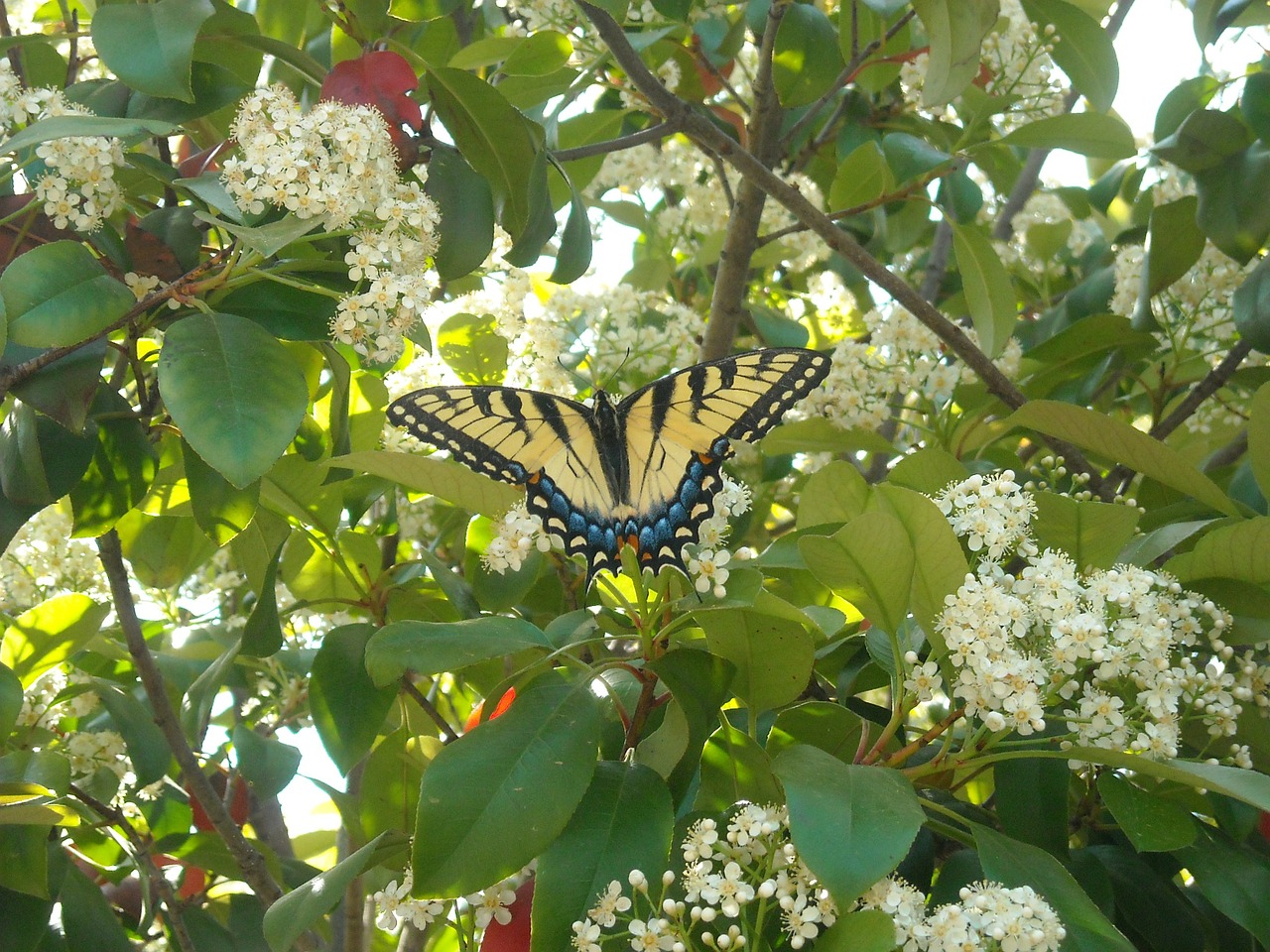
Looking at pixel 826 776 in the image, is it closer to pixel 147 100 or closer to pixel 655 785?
pixel 655 785

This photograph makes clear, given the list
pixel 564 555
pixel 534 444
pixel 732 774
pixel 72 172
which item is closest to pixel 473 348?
pixel 534 444

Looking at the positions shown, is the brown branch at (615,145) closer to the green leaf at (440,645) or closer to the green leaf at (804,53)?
the green leaf at (804,53)

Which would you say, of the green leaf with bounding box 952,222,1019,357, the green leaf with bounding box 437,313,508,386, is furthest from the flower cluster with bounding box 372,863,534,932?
the green leaf with bounding box 952,222,1019,357

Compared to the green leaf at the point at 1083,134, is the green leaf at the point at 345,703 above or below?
below

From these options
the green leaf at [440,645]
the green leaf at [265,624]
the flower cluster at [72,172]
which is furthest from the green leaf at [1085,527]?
the flower cluster at [72,172]

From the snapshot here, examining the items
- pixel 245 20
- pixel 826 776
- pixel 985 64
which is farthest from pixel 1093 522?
pixel 985 64
